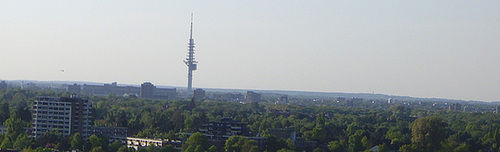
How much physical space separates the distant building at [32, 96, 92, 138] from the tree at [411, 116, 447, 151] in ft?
Answer: 77.9

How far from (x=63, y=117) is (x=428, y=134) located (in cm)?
2646

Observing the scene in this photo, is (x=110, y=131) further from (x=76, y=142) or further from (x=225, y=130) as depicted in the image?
(x=76, y=142)

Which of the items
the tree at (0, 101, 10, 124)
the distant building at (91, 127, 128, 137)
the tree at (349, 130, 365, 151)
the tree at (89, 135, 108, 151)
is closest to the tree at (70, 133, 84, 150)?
the tree at (89, 135, 108, 151)

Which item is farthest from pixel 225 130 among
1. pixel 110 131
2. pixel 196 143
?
pixel 196 143

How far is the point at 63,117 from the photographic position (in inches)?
2741

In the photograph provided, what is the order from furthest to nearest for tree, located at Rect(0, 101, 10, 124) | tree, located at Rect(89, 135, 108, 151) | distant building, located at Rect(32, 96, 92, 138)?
tree, located at Rect(0, 101, 10, 124), distant building, located at Rect(32, 96, 92, 138), tree, located at Rect(89, 135, 108, 151)

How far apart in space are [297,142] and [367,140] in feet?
17.2

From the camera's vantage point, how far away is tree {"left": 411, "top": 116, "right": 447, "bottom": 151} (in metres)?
71.4

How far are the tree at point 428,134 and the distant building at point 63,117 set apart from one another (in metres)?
23.7

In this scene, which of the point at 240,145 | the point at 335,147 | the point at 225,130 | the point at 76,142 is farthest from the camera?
the point at 225,130

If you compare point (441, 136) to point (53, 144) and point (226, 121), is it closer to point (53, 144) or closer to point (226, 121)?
point (226, 121)

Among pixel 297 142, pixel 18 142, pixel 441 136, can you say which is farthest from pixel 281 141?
pixel 18 142

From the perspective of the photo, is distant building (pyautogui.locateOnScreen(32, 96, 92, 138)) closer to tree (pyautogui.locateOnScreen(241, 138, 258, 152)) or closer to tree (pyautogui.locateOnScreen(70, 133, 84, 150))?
tree (pyautogui.locateOnScreen(70, 133, 84, 150))

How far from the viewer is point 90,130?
2830 inches
